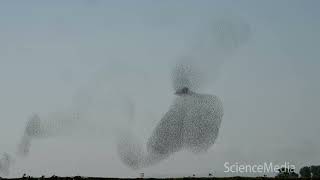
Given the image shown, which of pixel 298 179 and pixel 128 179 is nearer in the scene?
pixel 298 179

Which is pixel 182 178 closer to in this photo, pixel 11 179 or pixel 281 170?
pixel 11 179

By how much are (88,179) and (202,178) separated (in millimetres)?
12687

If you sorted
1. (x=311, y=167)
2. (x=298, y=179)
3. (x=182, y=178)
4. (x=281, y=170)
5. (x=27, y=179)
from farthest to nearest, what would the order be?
(x=311, y=167) → (x=281, y=170) → (x=27, y=179) → (x=182, y=178) → (x=298, y=179)

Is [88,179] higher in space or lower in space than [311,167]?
lower

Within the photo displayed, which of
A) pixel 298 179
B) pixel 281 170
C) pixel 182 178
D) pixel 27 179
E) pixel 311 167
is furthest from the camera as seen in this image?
pixel 311 167

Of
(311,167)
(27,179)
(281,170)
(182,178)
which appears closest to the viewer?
(182,178)

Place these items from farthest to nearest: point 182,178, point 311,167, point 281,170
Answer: point 311,167 < point 281,170 < point 182,178

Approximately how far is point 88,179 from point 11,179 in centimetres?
915

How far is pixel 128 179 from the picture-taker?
166ft

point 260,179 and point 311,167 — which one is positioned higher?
point 311,167

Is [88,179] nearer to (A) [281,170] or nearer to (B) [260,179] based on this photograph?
(B) [260,179]

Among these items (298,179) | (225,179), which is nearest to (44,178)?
(225,179)

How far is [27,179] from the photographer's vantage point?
52438 millimetres

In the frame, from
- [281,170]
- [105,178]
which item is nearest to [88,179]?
[105,178]
